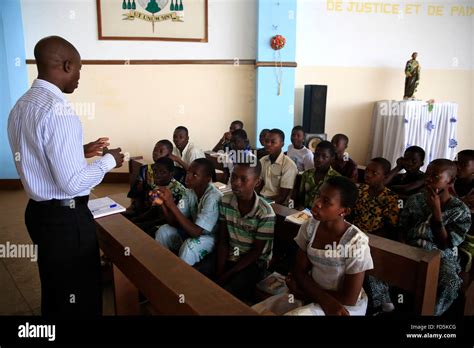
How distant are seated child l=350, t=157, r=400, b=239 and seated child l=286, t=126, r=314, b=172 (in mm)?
1578

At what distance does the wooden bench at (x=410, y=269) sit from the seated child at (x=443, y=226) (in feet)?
1.62

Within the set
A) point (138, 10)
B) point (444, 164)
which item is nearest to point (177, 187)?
point (444, 164)

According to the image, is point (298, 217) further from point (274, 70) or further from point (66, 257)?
point (274, 70)

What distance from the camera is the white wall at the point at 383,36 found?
5.99 meters

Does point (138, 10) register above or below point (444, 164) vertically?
above

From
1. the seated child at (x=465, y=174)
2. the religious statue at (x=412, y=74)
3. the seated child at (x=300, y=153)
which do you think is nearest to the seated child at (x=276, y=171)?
the seated child at (x=300, y=153)

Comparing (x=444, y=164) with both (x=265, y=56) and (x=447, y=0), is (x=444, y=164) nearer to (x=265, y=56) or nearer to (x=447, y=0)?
(x=265, y=56)

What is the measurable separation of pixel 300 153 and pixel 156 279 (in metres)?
3.13

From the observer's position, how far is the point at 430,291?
145 centimetres

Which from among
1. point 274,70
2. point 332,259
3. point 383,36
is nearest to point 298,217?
point 332,259

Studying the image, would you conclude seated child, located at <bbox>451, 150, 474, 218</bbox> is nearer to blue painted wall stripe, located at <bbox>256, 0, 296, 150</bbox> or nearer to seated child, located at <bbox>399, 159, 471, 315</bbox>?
seated child, located at <bbox>399, 159, 471, 315</bbox>

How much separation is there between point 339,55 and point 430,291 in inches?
214

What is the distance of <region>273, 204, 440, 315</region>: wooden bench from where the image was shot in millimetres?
1405

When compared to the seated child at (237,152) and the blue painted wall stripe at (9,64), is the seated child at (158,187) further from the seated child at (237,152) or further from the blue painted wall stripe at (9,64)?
the blue painted wall stripe at (9,64)
